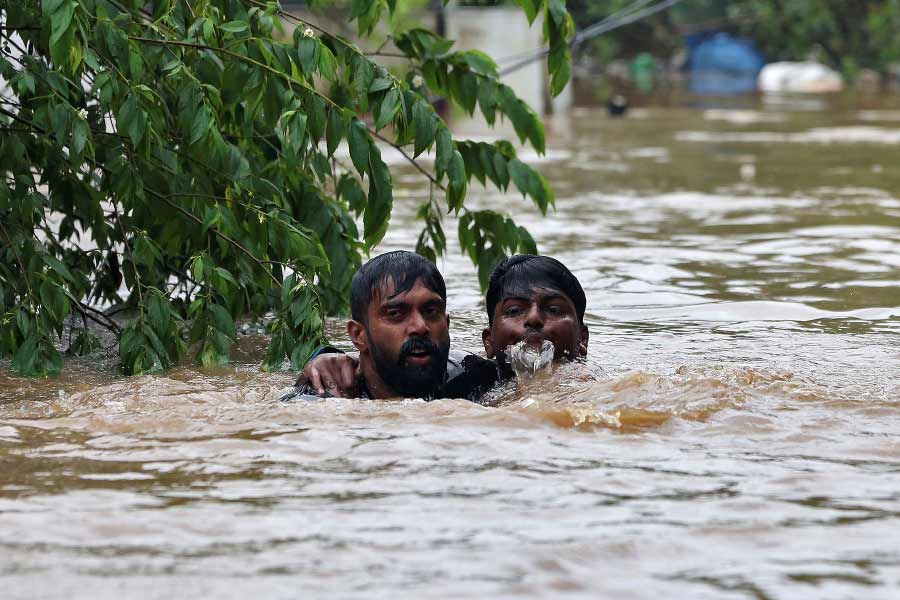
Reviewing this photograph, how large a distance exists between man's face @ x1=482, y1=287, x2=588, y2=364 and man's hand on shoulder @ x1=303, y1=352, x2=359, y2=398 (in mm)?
666

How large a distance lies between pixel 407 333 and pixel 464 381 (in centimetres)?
53

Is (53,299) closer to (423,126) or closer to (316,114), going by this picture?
(316,114)

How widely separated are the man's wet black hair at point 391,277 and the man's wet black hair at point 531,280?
483 mm

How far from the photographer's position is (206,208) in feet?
21.5

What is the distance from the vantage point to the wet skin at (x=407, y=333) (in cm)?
581

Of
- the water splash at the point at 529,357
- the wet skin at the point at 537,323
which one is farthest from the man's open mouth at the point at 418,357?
the water splash at the point at 529,357

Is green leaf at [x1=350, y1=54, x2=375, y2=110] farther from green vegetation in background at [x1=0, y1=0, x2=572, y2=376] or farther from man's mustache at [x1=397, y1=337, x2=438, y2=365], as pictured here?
man's mustache at [x1=397, y1=337, x2=438, y2=365]

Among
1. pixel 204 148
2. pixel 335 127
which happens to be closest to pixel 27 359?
pixel 204 148

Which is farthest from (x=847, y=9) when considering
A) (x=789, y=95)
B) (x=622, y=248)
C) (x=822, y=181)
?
(x=622, y=248)

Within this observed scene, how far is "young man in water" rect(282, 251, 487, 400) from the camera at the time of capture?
5824 millimetres

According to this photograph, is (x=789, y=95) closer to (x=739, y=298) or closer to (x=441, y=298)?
(x=739, y=298)

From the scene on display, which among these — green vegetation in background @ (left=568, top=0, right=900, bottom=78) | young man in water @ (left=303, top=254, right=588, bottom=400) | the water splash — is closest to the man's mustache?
young man in water @ (left=303, top=254, right=588, bottom=400)

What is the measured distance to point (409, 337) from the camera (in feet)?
19.0

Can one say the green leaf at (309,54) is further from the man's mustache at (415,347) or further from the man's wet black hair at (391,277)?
the man's mustache at (415,347)
